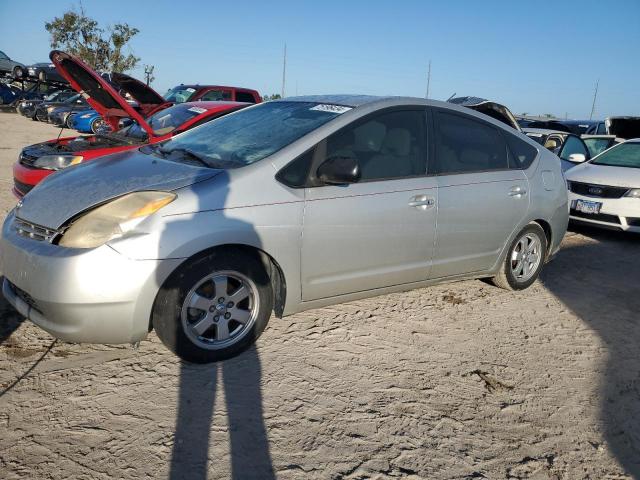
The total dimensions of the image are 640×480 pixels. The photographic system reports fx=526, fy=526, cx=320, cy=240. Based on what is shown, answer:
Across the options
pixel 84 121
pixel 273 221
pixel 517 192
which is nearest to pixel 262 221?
pixel 273 221

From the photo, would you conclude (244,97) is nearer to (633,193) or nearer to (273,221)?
(633,193)

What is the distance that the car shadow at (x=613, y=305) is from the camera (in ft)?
9.14

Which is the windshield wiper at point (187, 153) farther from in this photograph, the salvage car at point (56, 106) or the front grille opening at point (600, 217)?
the salvage car at point (56, 106)

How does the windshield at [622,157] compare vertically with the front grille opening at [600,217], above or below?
above

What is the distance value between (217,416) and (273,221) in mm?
1131

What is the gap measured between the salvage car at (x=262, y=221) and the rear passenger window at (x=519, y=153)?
20 millimetres

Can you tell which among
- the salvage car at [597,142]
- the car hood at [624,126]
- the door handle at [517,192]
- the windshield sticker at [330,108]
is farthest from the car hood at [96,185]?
the car hood at [624,126]

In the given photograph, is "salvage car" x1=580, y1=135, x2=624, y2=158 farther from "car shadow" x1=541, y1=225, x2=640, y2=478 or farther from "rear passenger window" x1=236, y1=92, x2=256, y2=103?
"rear passenger window" x1=236, y1=92, x2=256, y2=103

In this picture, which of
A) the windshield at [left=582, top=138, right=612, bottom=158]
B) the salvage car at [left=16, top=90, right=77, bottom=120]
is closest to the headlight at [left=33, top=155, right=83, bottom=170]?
the windshield at [left=582, top=138, right=612, bottom=158]

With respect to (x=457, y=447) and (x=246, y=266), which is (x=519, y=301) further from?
(x=246, y=266)

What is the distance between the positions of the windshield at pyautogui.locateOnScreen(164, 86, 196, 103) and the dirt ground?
30.5 feet

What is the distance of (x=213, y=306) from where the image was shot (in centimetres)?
307

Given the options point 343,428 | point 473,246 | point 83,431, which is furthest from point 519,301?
point 83,431

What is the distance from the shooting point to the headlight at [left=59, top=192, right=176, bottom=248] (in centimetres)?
277
